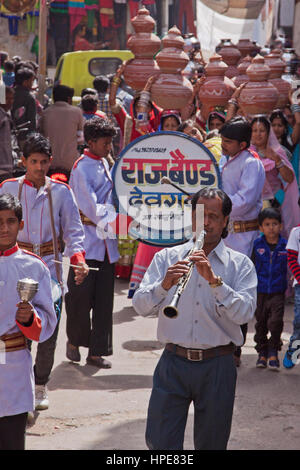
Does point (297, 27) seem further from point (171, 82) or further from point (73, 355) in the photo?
point (73, 355)

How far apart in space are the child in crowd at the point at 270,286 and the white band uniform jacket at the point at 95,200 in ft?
3.60

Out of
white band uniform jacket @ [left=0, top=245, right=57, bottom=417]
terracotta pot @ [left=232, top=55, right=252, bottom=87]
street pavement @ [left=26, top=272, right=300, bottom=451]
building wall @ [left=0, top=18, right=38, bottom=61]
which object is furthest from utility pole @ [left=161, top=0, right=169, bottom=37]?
white band uniform jacket @ [left=0, top=245, right=57, bottom=417]

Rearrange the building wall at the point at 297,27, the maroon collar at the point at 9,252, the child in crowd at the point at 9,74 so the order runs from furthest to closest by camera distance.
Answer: the building wall at the point at 297,27 < the child in crowd at the point at 9,74 < the maroon collar at the point at 9,252

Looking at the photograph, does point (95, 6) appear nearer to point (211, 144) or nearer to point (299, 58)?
point (299, 58)

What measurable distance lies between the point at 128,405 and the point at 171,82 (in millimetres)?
2798

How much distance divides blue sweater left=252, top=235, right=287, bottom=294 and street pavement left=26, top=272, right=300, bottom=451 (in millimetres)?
569

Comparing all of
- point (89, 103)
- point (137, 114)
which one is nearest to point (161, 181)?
point (137, 114)

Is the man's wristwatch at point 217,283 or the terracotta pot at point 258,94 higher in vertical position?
the terracotta pot at point 258,94

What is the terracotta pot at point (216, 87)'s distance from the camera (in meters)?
8.73

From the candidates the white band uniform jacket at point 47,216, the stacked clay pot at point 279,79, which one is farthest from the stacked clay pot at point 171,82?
the white band uniform jacket at point 47,216

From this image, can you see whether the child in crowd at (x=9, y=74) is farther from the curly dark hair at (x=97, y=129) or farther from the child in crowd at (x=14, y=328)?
the child in crowd at (x=14, y=328)

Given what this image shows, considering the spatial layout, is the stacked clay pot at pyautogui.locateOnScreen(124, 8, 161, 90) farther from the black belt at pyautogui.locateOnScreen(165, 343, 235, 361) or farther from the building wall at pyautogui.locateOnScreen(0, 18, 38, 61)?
the building wall at pyautogui.locateOnScreen(0, 18, 38, 61)

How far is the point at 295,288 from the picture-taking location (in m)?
6.55

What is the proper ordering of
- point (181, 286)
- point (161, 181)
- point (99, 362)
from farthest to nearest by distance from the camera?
point (99, 362)
point (161, 181)
point (181, 286)
